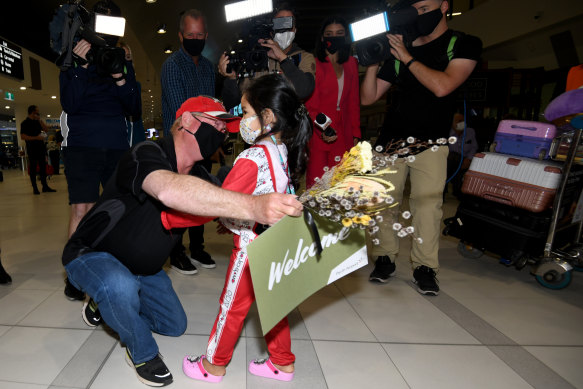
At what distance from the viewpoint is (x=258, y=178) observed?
1.25 meters

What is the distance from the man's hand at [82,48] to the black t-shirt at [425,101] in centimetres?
190

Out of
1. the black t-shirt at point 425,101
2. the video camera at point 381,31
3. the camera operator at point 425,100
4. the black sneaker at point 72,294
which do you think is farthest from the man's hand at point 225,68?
the black sneaker at point 72,294

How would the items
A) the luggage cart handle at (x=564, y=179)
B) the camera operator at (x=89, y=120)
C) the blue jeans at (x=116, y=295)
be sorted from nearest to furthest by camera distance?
the blue jeans at (x=116, y=295)
the camera operator at (x=89, y=120)
the luggage cart handle at (x=564, y=179)

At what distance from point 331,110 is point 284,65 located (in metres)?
0.60

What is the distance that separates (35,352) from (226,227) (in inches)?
42.2

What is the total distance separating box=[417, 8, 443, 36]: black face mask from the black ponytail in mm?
1233

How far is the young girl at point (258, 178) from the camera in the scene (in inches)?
48.8

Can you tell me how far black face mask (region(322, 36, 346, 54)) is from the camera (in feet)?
7.69

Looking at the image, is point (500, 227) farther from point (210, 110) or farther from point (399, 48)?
point (210, 110)

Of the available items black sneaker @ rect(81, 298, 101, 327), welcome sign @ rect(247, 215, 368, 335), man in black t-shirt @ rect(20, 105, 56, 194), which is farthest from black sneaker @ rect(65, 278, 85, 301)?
man in black t-shirt @ rect(20, 105, 56, 194)

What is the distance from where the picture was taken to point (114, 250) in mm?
1464

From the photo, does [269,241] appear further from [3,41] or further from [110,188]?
[3,41]

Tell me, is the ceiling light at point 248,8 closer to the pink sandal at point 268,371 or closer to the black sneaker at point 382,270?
the black sneaker at point 382,270

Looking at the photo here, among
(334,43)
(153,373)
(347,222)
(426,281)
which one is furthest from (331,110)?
(153,373)
